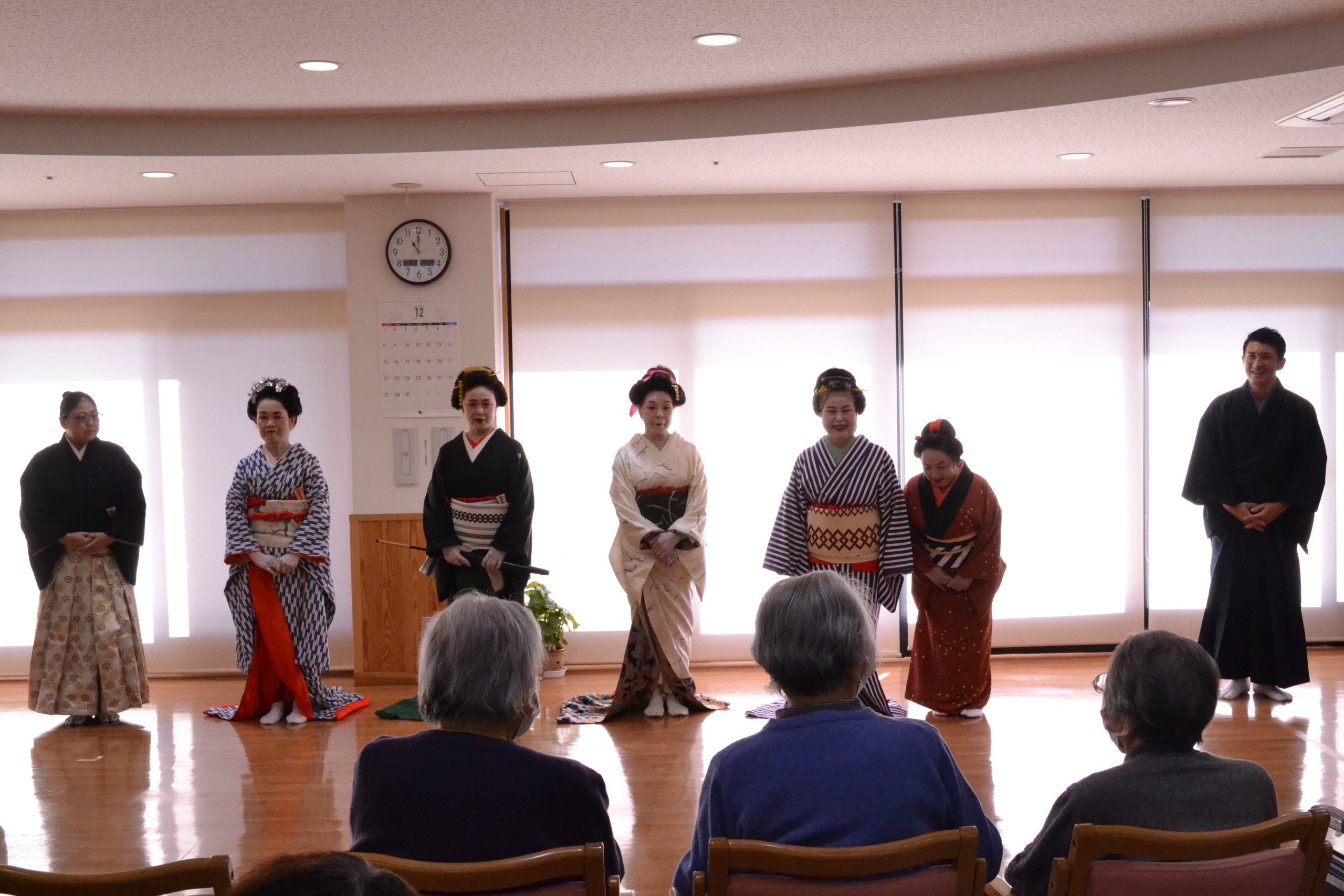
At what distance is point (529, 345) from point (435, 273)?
609mm

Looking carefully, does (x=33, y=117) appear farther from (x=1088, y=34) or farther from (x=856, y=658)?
(x=856, y=658)

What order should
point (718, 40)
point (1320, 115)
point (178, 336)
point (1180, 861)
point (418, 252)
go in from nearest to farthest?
point (1180, 861), point (718, 40), point (1320, 115), point (418, 252), point (178, 336)

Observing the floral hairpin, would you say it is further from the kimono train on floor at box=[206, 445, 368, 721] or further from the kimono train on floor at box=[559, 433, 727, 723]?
the kimono train on floor at box=[559, 433, 727, 723]

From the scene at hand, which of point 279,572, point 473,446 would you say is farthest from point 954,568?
point 279,572

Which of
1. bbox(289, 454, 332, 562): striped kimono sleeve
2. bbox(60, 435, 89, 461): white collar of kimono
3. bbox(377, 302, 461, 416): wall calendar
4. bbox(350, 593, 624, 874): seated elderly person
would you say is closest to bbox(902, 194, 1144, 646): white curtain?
bbox(377, 302, 461, 416): wall calendar

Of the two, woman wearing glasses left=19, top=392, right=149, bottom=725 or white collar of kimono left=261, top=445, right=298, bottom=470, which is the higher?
white collar of kimono left=261, top=445, right=298, bottom=470

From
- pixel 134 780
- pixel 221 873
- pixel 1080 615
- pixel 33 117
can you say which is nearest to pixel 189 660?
pixel 134 780

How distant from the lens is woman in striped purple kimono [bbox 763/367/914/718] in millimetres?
4938

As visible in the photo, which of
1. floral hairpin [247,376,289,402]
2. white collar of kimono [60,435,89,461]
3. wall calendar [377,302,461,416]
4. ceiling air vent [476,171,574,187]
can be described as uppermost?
ceiling air vent [476,171,574,187]

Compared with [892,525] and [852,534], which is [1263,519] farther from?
[852,534]

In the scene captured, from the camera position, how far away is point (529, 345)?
6148 mm

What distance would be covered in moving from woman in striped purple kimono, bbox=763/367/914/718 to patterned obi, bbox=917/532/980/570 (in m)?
0.11

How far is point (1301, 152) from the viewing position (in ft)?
17.2

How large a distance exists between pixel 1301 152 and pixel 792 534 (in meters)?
2.80
